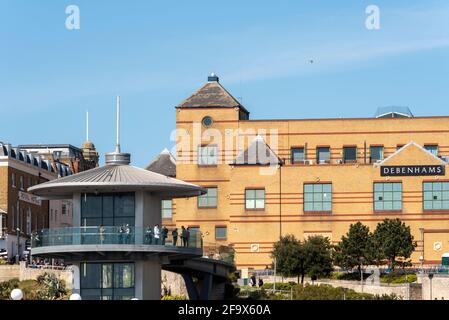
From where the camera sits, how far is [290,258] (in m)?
96.1

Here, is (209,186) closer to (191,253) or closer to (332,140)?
(332,140)

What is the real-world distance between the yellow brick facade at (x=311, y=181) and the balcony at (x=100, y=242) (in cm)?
3977

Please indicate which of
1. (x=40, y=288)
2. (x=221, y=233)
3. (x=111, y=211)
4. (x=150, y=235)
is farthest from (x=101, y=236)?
(x=221, y=233)

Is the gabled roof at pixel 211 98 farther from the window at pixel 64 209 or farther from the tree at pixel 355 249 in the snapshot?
the window at pixel 64 209

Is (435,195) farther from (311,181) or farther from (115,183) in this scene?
(115,183)

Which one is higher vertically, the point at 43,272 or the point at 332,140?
the point at 332,140

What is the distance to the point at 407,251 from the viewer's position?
96.8m

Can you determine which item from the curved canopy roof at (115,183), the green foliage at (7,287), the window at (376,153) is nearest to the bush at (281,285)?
the green foliage at (7,287)

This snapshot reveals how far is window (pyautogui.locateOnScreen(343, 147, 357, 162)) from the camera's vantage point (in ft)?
370

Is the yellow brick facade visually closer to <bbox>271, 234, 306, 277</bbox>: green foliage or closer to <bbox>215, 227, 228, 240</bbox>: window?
<bbox>215, 227, 228, 240</bbox>: window
